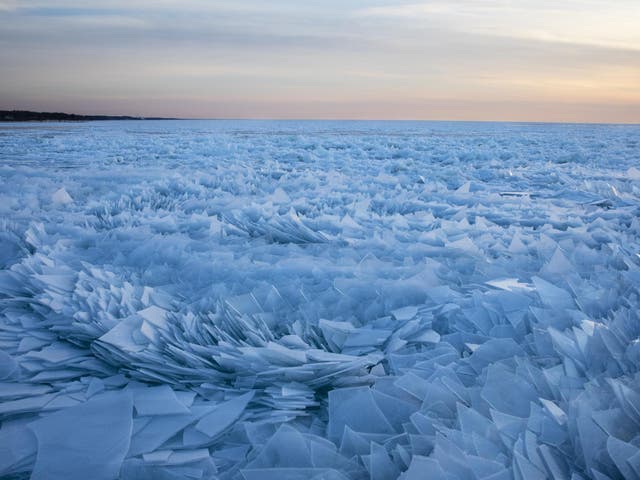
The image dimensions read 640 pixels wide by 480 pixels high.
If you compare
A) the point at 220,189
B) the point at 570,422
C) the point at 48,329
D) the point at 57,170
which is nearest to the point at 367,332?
the point at 570,422

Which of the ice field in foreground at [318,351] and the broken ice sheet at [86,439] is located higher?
the ice field in foreground at [318,351]

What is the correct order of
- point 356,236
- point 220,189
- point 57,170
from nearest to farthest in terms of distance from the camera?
1. point 356,236
2. point 220,189
3. point 57,170

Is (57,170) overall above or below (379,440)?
above

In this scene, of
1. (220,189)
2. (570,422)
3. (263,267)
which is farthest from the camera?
(220,189)

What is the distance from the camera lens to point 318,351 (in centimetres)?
136

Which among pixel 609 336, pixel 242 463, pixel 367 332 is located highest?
pixel 609 336

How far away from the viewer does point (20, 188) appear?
4.24m

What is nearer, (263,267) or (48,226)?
(263,267)

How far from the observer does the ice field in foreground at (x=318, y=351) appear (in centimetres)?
96

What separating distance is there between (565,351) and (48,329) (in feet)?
5.21

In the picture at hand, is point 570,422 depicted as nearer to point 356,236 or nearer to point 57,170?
point 356,236

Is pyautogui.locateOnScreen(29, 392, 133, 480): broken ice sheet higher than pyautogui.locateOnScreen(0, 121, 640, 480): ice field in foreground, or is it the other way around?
pyautogui.locateOnScreen(0, 121, 640, 480): ice field in foreground

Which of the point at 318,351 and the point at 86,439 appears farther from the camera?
the point at 318,351

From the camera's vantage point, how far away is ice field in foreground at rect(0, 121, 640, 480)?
0.96 metres
